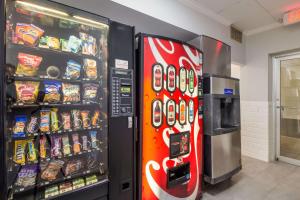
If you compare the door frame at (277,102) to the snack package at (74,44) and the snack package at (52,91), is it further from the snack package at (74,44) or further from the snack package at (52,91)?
the snack package at (52,91)

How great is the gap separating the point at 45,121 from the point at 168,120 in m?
1.05

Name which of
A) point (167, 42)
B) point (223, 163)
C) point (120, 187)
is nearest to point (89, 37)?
point (167, 42)

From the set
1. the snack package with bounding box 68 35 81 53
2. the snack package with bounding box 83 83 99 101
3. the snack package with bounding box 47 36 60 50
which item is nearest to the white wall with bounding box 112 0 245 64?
the snack package with bounding box 68 35 81 53

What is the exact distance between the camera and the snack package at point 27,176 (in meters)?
1.16

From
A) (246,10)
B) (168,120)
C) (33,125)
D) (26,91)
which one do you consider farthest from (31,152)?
(246,10)

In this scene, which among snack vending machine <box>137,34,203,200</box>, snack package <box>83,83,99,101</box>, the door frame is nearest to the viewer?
snack package <box>83,83,99,101</box>

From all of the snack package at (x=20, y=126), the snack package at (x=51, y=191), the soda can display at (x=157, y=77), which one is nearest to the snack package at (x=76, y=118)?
the snack package at (x=20, y=126)

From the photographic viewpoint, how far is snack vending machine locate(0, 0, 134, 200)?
1109 mm

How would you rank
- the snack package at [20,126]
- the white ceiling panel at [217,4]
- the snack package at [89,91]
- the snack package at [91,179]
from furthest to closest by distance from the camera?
the white ceiling panel at [217,4], the snack package at [89,91], the snack package at [91,179], the snack package at [20,126]

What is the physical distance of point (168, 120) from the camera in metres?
1.71

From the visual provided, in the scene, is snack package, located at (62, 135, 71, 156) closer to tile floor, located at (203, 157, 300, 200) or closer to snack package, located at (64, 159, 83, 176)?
snack package, located at (64, 159, 83, 176)

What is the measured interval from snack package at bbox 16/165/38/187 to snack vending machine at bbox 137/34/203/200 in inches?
31.5

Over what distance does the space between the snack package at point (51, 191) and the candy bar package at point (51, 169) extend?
64 millimetres

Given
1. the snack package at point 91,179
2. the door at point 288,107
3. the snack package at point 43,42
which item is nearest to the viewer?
the snack package at point 43,42
